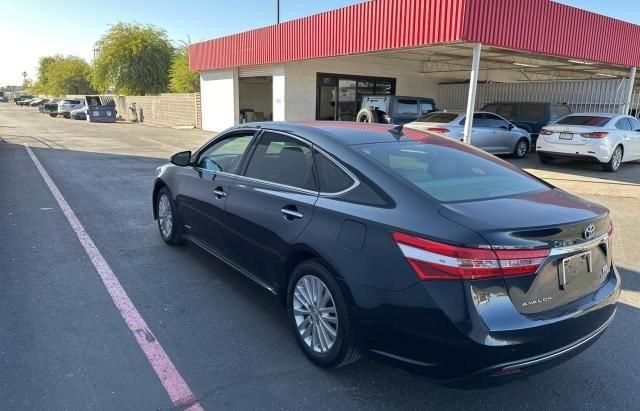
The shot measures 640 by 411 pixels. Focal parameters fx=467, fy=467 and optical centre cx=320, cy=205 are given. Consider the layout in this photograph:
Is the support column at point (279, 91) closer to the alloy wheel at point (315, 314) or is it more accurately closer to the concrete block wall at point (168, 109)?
the concrete block wall at point (168, 109)

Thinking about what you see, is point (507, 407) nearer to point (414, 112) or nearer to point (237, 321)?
point (237, 321)

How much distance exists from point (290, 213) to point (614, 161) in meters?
12.5

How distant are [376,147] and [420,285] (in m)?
1.20

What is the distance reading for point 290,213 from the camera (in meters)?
3.24

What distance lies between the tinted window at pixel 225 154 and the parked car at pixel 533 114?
49.8 ft

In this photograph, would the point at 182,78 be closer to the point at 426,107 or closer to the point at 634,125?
the point at 426,107

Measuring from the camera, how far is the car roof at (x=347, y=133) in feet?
10.9

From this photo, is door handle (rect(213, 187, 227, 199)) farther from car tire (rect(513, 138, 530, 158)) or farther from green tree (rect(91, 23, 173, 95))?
green tree (rect(91, 23, 173, 95))

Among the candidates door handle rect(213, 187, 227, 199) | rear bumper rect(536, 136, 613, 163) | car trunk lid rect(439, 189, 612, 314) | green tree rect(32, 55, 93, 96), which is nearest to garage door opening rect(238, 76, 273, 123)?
rear bumper rect(536, 136, 613, 163)

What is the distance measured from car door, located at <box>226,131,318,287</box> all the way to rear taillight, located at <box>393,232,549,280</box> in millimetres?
920

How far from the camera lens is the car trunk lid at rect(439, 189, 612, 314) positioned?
2.34 metres

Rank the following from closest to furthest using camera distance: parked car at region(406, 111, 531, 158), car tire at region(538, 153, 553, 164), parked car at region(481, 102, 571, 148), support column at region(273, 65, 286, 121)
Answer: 1. parked car at region(406, 111, 531, 158)
2. car tire at region(538, 153, 553, 164)
3. parked car at region(481, 102, 571, 148)
4. support column at region(273, 65, 286, 121)

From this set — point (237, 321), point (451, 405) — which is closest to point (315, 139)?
point (237, 321)

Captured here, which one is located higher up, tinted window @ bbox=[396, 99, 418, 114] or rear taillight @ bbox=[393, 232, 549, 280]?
tinted window @ bbox=[396, 99, 418, 114]
